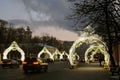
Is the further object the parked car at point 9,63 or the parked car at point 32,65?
the parked car at point 9,63

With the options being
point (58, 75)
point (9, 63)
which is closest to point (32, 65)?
point (58, 75)

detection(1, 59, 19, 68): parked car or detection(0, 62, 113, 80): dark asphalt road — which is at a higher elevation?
detection(1, 59, 19, 68): parked car

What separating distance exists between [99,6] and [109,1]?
Result: 4.10 ft

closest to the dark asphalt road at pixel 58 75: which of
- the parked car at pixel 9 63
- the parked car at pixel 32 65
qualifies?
the parked car at pixel 32 65

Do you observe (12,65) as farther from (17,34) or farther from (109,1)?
(17,34)

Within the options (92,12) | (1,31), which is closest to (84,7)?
(92,12)

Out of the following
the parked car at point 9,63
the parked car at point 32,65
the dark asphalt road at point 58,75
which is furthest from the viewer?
the parked car at point 9,63

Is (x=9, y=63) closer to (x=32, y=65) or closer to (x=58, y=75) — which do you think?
(x=32, y=65)

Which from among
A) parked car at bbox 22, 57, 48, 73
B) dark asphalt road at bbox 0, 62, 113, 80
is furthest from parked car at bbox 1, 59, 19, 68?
parked car at bbox 22, 57, 48, 73

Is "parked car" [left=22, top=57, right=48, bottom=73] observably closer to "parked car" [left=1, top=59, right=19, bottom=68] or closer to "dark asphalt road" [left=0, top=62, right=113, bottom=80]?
"dark asphalt road" [left=0, top=62, right=113, bottom=80]

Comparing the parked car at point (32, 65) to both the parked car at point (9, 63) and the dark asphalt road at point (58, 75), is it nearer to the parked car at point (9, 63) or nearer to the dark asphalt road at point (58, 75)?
the dark asphalt road at point (58, 75)

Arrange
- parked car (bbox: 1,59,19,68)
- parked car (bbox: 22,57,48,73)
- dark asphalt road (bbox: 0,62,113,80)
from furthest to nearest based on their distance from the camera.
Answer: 1. parked car (bbox: 1,59,19,68)
2. parked car (bbox: 22,57,48,73)
3. dark asphalt road (bbox: 0,62,113,80)

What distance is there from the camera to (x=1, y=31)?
115 m

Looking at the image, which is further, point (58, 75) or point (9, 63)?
point (9, 63)
